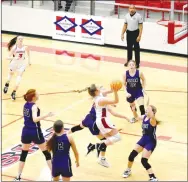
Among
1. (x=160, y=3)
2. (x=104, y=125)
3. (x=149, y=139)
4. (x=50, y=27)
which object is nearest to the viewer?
(x=149, y=139)

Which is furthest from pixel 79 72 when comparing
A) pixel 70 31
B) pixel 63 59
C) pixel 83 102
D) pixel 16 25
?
pixel 16 25

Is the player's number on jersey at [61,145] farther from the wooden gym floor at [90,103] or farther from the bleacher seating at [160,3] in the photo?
the bleacher seating at [160,3]

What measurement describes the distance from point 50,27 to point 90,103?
27.5ft

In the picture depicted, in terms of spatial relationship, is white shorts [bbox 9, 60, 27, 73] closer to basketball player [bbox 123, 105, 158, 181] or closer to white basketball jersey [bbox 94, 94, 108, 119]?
white basketball jersey [bbox 94, 94, 108, 119]

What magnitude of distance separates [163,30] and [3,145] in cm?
1010

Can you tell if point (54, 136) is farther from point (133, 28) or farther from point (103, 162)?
point (133, 28)

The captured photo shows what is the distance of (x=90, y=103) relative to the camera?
49.5 feet

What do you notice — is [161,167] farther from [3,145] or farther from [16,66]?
[16,66]

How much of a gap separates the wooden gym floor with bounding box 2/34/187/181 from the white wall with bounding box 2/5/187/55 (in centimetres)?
42

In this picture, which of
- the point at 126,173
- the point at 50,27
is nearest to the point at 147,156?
the point at 126,173

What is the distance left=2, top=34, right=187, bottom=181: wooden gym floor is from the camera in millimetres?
11000

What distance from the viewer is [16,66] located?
50.6ft

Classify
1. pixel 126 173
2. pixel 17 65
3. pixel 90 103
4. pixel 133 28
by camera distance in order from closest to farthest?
pixel 126 173 → pixel 90 103 → pixel 17 65 → pixel 133 28

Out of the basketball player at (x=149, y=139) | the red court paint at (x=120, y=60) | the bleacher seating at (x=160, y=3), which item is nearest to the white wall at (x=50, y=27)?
the bleacher seating at (x=160, y=3)
